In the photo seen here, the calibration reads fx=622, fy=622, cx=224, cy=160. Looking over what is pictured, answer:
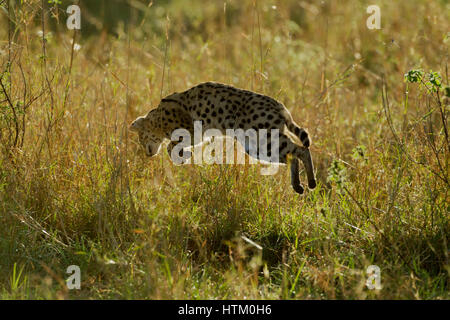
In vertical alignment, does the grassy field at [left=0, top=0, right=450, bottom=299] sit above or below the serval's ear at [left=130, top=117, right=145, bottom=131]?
below

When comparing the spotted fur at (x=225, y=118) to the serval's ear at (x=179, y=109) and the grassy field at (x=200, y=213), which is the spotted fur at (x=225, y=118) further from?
the grassy field at (x=200, y=213)

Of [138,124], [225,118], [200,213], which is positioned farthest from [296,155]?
[138,124]

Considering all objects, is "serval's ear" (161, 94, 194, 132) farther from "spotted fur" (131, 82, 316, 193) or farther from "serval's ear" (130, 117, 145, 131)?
"serval's ear" (130, 117, 145, 131)

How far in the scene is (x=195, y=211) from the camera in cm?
427

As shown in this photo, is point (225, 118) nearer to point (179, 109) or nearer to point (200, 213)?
point (179, 109)

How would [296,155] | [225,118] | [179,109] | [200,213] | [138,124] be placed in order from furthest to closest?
[138,124] < [179,109] < [225,118] < [200,213] < [296,155]

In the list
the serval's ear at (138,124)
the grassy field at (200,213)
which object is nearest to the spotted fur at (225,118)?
the serval's ear at (138,124)

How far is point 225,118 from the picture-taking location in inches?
175

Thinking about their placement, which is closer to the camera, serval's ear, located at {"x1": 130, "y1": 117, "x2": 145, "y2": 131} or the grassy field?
the grassy field

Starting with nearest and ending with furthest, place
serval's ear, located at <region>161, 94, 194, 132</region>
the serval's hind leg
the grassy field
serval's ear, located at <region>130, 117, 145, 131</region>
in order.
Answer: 1. the grassy field
2. the serval's hind leg
3. serval's ear, located at <region>161, 94, 194, 132</region>
4. serval's ear, located at <region>130, 117, 145, 131</region>

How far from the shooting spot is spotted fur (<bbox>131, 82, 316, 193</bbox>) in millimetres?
4098

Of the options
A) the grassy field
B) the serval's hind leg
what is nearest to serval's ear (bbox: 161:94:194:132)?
the grassy field

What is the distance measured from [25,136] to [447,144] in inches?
122
